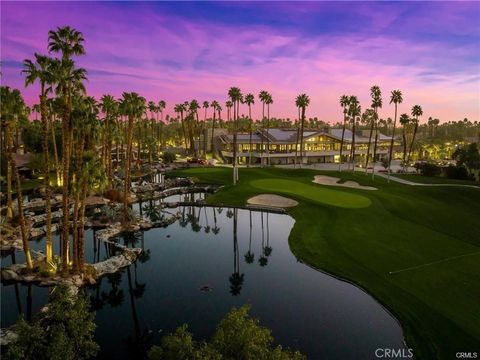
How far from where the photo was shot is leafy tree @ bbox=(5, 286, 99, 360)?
15.7m

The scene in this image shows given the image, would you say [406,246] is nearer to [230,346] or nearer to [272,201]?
[272,201]

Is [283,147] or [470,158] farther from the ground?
[283,147]

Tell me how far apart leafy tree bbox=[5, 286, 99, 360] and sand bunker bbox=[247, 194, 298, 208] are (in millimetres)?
42588

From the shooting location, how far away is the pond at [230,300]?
73.6ft

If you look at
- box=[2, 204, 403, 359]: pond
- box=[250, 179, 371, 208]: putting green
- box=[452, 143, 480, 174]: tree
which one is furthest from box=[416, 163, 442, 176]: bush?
box=[2, 204, 403, 359]: pond

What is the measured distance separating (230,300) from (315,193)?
1514 inches

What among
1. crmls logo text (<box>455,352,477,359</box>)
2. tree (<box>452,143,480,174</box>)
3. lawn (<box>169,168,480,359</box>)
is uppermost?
tree (<box>452,143,480,174</box>)

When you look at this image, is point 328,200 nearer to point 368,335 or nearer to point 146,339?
point 368,335

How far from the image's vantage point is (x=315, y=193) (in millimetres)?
62531

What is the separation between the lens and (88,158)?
30.7 metres

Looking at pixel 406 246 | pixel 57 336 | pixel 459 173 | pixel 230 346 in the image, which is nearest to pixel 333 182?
pixel 459 173

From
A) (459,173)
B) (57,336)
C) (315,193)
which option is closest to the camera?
(57,336)
